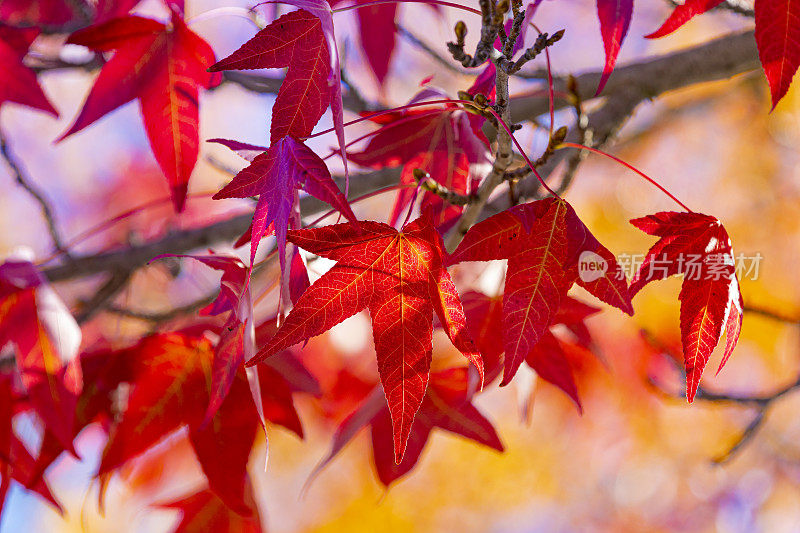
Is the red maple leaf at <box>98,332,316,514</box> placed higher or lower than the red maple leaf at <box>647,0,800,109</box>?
lower

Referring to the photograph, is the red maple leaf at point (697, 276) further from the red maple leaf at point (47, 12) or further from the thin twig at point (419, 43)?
the red maple leaf at point (47, 12)

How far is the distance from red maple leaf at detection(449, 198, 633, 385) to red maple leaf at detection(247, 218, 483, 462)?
0.08 ft

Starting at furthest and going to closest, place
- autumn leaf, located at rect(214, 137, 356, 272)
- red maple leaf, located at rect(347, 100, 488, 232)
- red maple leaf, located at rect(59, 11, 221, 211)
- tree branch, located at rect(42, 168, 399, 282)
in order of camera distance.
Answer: tree branch, located at rect(42, 168, 399, 282), red maple leaf, located at rect(347, 100, 488, 232), red maple leaf, located at rect(59, 11, 221, 211), autumn leaf, located at rect(214, 137, 356, 272)

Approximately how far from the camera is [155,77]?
1.62ft

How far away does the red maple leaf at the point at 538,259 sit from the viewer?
37 centimetres

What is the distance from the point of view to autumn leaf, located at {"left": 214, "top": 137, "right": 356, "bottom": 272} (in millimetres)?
339

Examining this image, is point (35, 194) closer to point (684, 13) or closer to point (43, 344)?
point (43, 344)

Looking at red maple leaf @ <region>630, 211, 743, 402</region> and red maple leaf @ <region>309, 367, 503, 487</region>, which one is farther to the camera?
red maple leaf @ <region>309, 367, 503, 487</region>

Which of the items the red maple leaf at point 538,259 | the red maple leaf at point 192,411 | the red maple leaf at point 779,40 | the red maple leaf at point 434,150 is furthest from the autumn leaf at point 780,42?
the red maple leaf at point 192,411

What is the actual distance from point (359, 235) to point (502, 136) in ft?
0.41

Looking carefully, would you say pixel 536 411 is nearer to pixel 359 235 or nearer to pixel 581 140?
pixel 581 140

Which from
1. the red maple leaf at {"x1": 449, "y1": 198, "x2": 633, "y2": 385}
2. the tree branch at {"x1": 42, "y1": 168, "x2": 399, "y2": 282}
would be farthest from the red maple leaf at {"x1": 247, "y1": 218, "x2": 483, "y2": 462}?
the tree branch at {"x1": 42, "y1": 168, "x2": 399, "y2": 282}

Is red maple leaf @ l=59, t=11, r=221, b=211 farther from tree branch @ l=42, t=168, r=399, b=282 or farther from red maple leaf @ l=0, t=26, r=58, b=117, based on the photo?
tree branch @ l=42, t=168, r=399, b=282

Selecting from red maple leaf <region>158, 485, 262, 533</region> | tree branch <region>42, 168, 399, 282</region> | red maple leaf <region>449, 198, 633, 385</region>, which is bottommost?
red maple leaf <region>158, 485, 262, 533</region>
